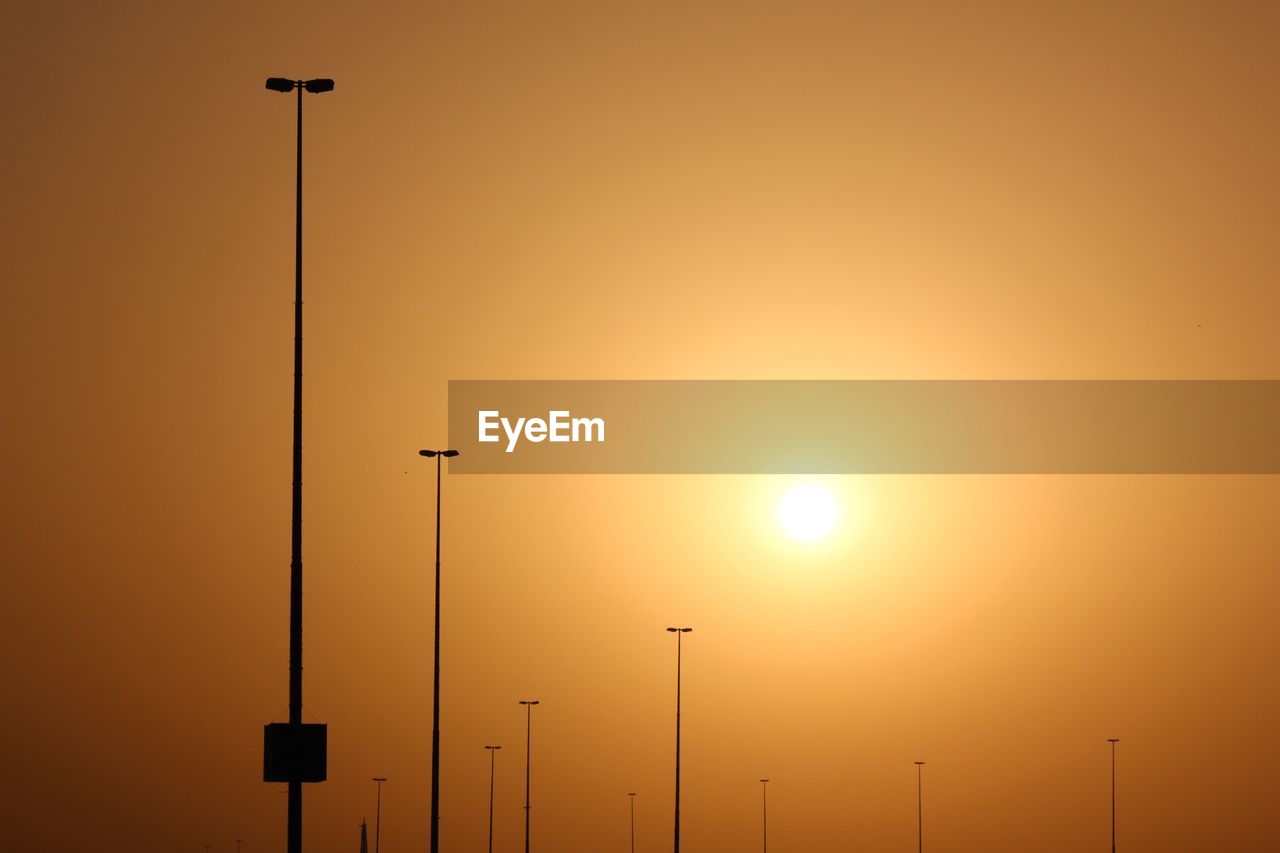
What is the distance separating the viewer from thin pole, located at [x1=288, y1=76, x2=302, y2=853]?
39469 millimetres

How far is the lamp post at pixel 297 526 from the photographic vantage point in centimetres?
3950

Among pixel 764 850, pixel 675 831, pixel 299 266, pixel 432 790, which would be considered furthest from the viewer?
pixel 764 850

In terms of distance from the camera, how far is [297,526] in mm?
41156

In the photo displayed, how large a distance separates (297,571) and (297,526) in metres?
0.79

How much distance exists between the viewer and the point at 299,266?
141 ft

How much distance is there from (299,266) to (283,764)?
876cm

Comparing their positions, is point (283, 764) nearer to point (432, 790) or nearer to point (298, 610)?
point (298, 610)

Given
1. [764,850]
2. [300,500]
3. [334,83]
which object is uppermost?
[334,83]

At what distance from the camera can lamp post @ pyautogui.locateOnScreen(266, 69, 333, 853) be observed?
39.5 meters

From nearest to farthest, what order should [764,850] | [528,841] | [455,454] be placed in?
1. [455,454]
2. [528,841]
3. [764,850]

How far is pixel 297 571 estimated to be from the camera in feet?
134

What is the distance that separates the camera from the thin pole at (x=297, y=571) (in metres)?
39.5

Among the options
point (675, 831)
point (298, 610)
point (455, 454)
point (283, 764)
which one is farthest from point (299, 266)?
point (675, 831)

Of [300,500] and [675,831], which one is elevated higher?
[300,500]
